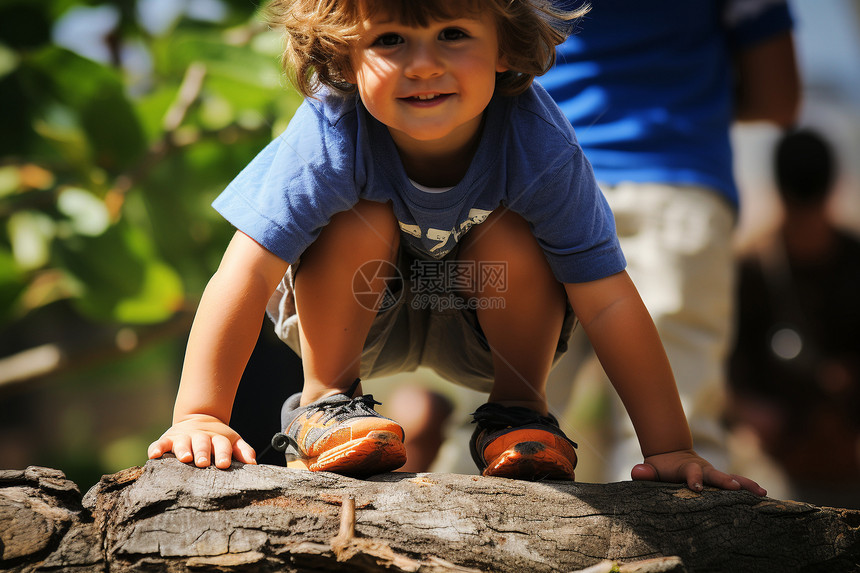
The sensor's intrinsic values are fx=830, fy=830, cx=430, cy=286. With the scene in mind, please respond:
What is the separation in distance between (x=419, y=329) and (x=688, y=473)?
0.41 meters

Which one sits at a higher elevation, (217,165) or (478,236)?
(217,165)

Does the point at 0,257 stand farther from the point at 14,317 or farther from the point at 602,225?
the point at 602,225

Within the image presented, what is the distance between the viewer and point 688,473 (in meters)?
0.90

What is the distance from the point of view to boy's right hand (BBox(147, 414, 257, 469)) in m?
0.83

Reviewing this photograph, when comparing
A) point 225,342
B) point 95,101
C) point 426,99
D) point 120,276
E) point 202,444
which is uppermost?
point 95,101

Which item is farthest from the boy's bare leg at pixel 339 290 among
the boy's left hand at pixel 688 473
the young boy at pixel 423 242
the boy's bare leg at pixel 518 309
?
the boy's left hand at pixel 688 473

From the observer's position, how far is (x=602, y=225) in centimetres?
98

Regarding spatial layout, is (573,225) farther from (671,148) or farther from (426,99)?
(671,148)

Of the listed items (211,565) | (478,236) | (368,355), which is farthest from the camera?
(368,355)

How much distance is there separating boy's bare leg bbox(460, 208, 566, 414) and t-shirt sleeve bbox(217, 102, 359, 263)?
0.18m

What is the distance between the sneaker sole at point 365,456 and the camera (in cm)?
86

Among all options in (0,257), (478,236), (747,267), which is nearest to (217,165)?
(0,257)

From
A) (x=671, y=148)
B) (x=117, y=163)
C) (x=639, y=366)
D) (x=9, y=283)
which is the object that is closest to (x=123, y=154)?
(x=117, y=163)

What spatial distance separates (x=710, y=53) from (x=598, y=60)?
21 centimetres
